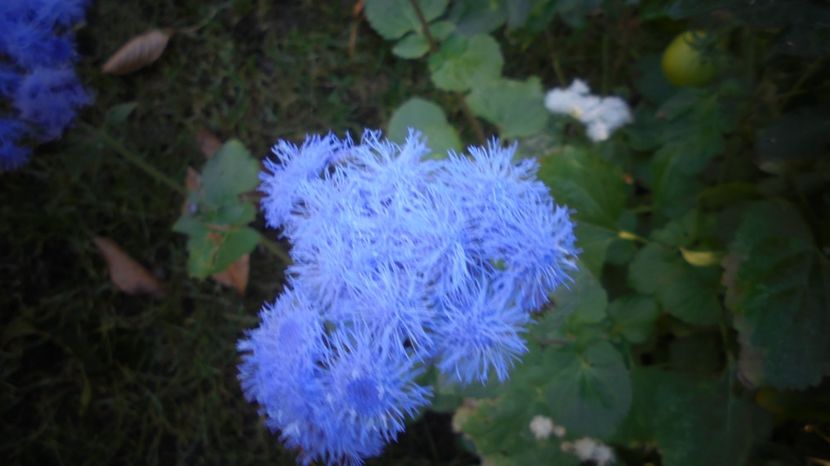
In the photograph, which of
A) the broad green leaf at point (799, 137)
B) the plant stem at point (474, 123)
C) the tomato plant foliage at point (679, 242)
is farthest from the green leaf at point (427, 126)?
the broad green leaf at point (799, 137)

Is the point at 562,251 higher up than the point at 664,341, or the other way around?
the point at 562,251

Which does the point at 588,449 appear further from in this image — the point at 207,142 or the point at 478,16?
the point at 207,142

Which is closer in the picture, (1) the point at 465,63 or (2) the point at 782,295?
(2) the point at 782,295

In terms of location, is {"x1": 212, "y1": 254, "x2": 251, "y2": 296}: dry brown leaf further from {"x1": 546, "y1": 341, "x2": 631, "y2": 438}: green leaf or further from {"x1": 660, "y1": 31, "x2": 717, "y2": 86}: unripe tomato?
{"x1": 660, "y1": 31, "x2": 717, "y2": 86}: unripe tomato

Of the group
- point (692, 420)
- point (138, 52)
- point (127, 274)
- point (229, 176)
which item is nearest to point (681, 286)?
point (692, 420)

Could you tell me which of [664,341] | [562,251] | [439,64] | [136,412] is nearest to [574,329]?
[562,251]

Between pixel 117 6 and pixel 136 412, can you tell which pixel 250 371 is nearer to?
pixel 136 412

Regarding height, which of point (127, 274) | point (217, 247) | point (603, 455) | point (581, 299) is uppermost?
point (217, 247)
